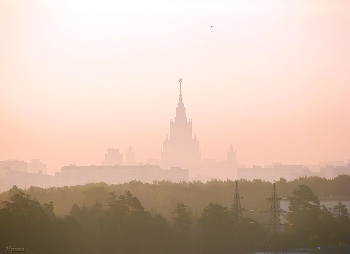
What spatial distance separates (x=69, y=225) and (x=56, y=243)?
23.8 ft

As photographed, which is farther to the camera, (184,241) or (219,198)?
(219,198)

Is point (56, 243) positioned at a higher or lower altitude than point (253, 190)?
lower

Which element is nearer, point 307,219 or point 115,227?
point 115,227

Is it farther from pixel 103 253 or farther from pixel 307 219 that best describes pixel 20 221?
pixel 307 219

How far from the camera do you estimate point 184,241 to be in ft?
329

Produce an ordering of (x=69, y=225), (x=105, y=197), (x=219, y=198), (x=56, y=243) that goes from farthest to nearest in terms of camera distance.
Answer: (x=219, y=198) < (x=105, y=197) < (x=69, y=225) < (x=56, y=243)

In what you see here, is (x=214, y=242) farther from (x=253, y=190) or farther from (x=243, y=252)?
(x=253, y=190)

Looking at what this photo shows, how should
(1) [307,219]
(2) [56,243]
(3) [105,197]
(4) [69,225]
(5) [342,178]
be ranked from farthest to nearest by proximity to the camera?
(5) [342,178], (3) [105,197], (1) [307,219], (4) [69,225], (2) [56,243]

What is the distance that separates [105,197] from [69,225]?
103ft

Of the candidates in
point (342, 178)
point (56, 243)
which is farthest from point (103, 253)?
point (342, 178)

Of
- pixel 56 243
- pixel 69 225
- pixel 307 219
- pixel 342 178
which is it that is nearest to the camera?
A: pixel 56 243

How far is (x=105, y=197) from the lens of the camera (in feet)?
427

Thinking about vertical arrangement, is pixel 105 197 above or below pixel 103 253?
above

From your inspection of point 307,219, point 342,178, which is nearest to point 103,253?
point 307,219
